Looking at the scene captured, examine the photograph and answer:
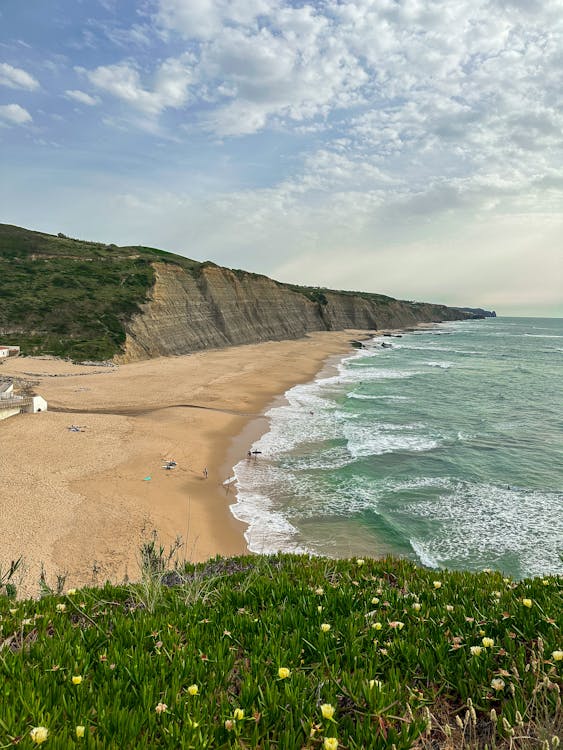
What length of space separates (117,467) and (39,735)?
2149cm

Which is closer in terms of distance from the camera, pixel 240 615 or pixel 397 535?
pixel 240 615

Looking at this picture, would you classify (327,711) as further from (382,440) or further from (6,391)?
(6,391)

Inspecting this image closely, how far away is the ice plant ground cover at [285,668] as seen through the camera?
2.37m

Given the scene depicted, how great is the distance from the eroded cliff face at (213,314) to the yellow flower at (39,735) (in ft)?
189

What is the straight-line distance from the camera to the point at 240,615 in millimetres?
4008

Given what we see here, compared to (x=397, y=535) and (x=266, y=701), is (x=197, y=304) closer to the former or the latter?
(x=397, y=535)

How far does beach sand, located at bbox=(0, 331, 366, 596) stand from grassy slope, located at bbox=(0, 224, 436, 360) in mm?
8727

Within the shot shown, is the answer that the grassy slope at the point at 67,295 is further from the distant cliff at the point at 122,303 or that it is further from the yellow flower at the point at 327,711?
the yellow flower at the point at 327,711

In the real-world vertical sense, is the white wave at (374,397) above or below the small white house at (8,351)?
below

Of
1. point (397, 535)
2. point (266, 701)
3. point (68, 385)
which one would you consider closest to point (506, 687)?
point (266, 701)

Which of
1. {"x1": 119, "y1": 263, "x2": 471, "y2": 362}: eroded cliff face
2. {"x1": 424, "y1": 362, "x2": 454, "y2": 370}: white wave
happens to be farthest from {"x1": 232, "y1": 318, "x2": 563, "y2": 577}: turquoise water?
{"x1": 119, "y1": 263, "x2": 471, "y2": 362}: eroded cliff face

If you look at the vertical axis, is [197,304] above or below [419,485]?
above

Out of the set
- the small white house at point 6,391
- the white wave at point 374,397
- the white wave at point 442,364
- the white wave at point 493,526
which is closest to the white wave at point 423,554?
the white wave at point 493,526

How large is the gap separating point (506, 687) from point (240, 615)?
7.18 feet
